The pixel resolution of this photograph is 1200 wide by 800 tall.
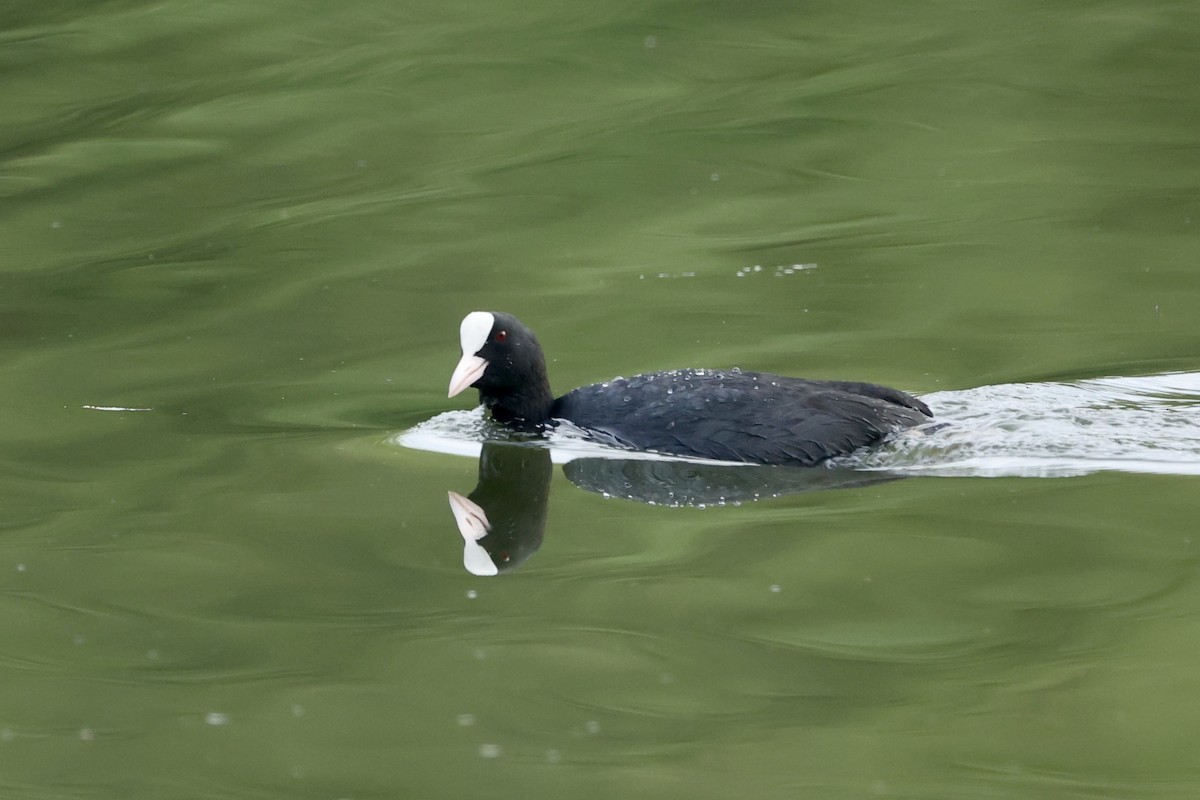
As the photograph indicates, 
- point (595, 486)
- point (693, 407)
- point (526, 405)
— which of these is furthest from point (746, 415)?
point (526, 405)

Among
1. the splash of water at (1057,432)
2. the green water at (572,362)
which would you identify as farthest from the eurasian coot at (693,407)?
the green water at (572,362)

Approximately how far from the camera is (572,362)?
28.7 feet

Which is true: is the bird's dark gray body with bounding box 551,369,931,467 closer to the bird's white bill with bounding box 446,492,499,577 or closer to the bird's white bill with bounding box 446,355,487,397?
the bird's white bill with bounding box 446,355,487,397

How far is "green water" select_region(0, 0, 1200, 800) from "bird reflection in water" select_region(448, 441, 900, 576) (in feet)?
0.39

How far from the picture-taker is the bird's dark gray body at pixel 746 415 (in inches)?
270

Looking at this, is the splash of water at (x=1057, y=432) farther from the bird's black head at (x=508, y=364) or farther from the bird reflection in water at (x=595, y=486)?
the bird's black head at (x=508, y=364)

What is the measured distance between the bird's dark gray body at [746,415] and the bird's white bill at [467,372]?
1.48ft

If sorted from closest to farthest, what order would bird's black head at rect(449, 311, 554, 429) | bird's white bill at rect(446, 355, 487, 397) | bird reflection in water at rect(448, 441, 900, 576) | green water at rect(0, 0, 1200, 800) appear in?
green water at rect(0, 0, 1200, 800), bird reflection in water at rect(448, 441, 900, 576), bird's white bill at rect(446, 355, 487, 397), bird's black head at rect(449, 311, 554, 429)

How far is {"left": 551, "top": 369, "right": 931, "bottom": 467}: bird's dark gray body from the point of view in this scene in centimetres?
686

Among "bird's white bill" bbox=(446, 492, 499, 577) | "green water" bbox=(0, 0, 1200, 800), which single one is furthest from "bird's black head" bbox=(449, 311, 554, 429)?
"bird's white bill" bbox=(446, 492, 499, 577)

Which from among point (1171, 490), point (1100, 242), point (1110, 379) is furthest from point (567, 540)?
point (1100, 242)

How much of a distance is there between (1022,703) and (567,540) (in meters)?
2.05

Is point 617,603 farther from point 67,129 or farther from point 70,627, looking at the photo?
point 67,129

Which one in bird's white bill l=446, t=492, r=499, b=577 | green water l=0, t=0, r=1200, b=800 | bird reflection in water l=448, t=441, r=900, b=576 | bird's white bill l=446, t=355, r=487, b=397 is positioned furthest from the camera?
bird's white bill l=446, t=355, r=487, b=397
